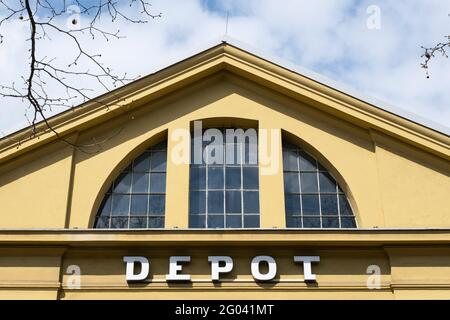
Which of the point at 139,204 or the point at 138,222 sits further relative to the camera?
the point at 139,204

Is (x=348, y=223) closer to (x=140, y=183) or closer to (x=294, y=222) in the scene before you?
(x=294, y=222)

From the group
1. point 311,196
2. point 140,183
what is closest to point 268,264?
point 311,196

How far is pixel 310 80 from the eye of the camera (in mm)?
16906

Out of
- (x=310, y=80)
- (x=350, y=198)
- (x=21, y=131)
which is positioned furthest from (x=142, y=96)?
(x=350, y=198)

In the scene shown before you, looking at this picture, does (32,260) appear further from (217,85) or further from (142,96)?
(217,85)

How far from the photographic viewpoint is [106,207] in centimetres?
1631

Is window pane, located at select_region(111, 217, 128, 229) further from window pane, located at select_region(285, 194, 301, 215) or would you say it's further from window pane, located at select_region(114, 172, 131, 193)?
window pane, located at select_region(285, 194, 301, 215)

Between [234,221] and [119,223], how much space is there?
2583mm

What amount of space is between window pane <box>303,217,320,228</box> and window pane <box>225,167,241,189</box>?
5.57ft

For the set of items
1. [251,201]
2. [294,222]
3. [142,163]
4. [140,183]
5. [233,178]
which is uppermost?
[142,163]

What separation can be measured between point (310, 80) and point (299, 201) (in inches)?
114

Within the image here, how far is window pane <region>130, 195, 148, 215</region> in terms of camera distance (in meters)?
16.2

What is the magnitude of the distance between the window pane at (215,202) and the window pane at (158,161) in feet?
4.24

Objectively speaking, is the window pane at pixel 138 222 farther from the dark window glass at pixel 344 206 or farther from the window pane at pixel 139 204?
the dark window glass at pixel 344 206
